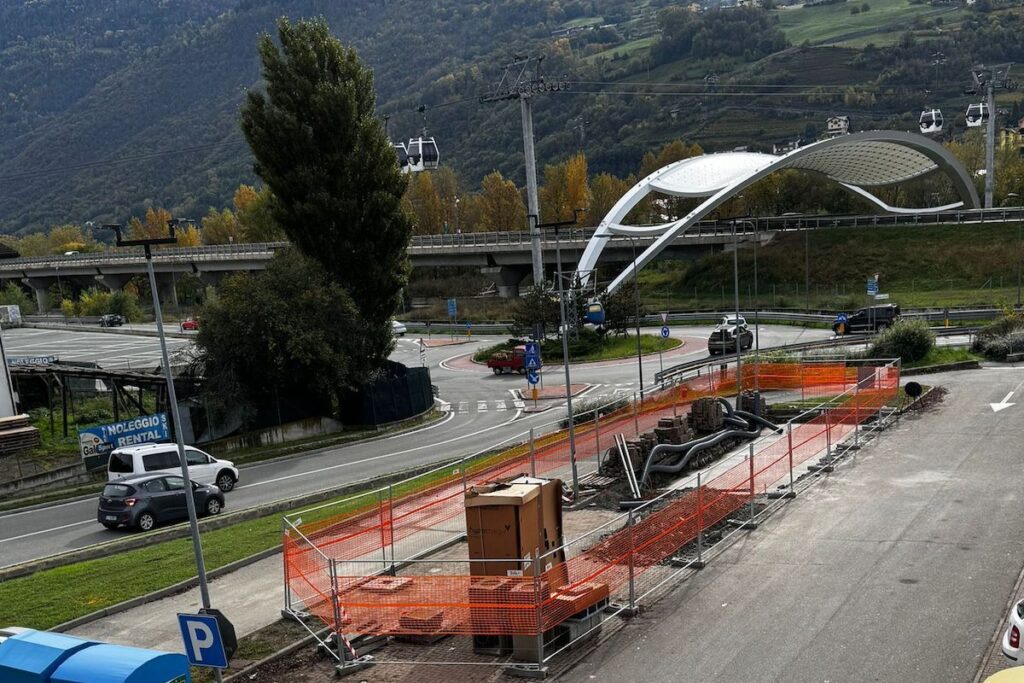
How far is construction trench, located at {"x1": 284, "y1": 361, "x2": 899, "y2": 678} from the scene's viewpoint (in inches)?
471

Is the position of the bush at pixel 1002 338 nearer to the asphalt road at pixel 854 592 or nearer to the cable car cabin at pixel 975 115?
the asphalt road at pixel 854 592

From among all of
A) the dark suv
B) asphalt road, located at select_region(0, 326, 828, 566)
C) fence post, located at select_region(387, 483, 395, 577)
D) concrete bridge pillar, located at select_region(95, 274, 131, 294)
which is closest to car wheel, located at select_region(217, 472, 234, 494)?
asphalt road, located at select_region(0, 326, 828, 566)

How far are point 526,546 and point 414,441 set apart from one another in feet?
75.5

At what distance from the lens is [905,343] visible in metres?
37.0

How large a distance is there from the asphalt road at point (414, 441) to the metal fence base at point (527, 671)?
1427 cm

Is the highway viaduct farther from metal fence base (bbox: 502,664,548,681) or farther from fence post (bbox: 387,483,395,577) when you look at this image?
metal fence base (bbox: 502,664,548,681)

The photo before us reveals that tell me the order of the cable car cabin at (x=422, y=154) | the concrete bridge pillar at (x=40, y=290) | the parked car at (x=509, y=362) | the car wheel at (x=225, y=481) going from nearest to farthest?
the car wheel at (x=225, y=481) < the parked car at (x=509, y=362) < the cable car cabin at (x=422, y=154) < the concrete bridge pillar at (x=40, y=290)

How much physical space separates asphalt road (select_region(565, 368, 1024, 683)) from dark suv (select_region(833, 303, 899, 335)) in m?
30.6

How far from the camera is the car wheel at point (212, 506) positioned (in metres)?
23.5

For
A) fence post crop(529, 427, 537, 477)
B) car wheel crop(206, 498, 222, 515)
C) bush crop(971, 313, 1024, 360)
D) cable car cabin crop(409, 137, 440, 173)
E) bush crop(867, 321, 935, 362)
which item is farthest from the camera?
cable car cabin crop(409, 137, 440, 173)

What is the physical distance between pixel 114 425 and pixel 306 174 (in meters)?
13.8

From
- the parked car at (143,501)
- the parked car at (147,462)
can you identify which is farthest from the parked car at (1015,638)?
the parked car at (147,462)

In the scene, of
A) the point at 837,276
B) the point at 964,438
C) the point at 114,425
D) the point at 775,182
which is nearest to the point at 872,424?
the point at 964,438

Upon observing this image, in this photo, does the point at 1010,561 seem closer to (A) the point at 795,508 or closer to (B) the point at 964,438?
(A) the point at 795,508
